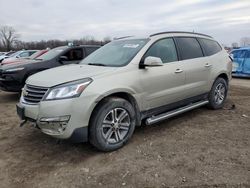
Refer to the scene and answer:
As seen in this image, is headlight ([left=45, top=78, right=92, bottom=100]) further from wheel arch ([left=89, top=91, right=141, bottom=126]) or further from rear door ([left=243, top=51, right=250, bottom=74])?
rear door ([left=243, top=51, right=250, bottom=74])

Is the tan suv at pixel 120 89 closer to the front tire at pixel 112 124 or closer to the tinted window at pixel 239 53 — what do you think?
the front tire at pixel 112 124

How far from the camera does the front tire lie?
151 inches

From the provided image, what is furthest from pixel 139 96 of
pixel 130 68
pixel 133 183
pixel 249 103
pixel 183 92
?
pixel 249 103

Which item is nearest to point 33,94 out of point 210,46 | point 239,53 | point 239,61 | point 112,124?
point 112,124

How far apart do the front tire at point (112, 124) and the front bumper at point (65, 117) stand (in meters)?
0.14

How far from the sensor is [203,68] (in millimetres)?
5648

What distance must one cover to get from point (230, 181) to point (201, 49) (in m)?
3.31

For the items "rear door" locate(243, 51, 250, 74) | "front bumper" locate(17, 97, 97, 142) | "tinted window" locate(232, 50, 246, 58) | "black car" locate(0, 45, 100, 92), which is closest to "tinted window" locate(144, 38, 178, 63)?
"front bumper" locate(17, 97, 97, 142)

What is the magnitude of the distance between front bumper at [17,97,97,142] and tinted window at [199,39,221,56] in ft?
10.9

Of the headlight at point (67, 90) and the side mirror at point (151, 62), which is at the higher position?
the side mirror at point (151, 62)

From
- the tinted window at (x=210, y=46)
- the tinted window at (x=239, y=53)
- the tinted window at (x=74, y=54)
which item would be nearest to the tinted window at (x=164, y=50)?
the tinted window at (x=210, y=46)

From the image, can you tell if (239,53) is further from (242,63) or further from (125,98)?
(125,98)

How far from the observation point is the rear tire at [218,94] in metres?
6.09

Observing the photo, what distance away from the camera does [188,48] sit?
546 centimetres
